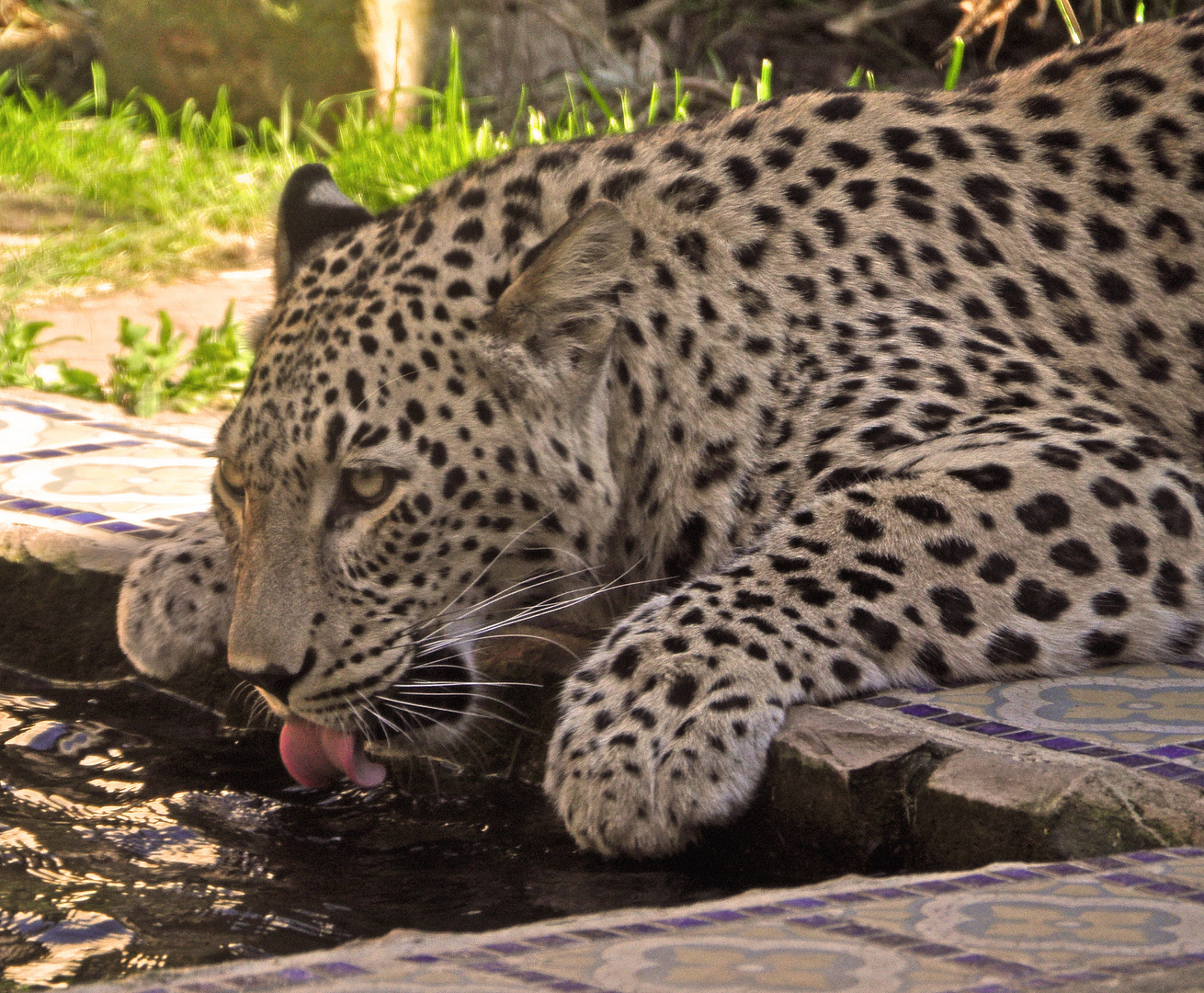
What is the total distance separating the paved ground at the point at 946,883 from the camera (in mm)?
1960

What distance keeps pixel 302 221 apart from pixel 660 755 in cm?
190

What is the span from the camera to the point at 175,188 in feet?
33.2

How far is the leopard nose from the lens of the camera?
3625mm

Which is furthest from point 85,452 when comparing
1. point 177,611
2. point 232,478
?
point 232,478

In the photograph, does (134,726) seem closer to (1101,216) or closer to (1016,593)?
(1016,593)

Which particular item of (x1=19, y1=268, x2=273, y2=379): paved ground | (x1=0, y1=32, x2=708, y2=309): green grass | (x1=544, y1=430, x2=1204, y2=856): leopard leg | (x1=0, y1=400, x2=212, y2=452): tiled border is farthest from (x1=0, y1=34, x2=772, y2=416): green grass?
(x1=544, y1=430, x2=1204, y2=856): leopard leg

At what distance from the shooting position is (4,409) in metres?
6.79

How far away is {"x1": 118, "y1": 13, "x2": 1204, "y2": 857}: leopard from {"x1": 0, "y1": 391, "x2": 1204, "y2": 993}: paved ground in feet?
0.53

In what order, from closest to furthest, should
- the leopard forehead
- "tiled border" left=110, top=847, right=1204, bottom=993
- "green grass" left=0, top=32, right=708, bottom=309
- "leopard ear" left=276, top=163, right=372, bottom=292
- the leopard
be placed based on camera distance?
"tiled border" left=110, top=847, right=1204, bottom=993 → the leopard → the leopard forehead → "leopard ear" left=276, top=163, right=372, bottom=292 → "green grass" left=0, top=32, right=708, bottom=309

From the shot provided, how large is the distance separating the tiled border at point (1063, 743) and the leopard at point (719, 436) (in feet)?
0.48

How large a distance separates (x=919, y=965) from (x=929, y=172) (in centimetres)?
273

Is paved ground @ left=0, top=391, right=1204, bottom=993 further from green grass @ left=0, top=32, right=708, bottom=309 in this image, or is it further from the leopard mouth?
green grass @ left=0, top=32, right=708, bottom=309

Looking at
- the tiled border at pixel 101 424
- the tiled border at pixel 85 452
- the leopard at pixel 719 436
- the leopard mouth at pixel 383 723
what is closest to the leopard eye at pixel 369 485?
the leopard at pixel 719 436

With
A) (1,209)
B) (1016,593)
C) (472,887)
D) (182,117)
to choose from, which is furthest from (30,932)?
(182,117)
